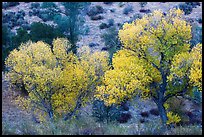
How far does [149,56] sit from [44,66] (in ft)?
24.1

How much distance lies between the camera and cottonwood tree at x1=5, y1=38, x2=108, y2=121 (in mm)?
26797

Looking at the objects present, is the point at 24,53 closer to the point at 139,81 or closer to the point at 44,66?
the point at 44,66

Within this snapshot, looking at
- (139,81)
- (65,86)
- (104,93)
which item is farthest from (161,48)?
(65,86)

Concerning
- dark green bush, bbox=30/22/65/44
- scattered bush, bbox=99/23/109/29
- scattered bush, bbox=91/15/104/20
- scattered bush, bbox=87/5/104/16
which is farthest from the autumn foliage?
scattered bush, bbox=87/5/104/16

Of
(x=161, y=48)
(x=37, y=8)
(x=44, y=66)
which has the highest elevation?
(x=161, y=48)

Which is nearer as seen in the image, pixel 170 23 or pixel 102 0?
pixel 170 23

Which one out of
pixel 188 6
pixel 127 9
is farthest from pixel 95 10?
pixel 188 6

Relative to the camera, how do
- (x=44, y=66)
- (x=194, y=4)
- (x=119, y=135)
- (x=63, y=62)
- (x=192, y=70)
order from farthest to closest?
(x=194, y=4), (x=63, y=62), (x=44, y=66), (x=192, y=70), (x=119, y=135)

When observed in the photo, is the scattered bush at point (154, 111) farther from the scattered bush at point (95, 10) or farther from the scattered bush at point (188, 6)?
the scattered bush at point (95, 10)

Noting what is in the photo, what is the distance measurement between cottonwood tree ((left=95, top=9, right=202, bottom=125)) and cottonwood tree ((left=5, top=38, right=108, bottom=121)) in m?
3.24

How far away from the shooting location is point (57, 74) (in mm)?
26797

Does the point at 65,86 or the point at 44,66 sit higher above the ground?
the point at 44,66

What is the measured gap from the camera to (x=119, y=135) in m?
13.2

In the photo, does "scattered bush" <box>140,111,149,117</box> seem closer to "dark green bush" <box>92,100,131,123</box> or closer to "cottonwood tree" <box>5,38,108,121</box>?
"dark green bush" <box>92,100,131,123</box>
